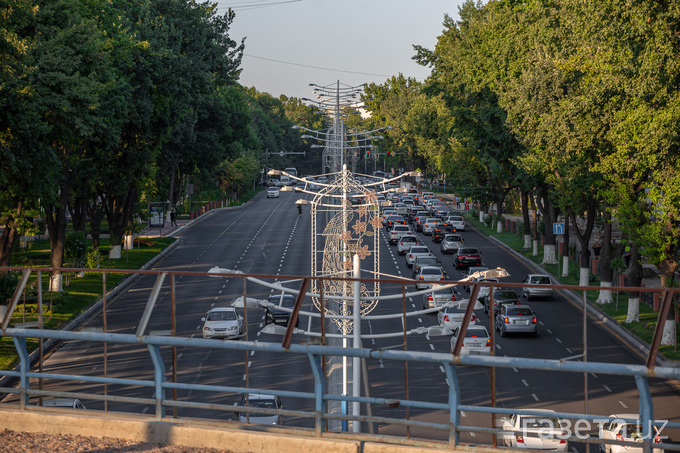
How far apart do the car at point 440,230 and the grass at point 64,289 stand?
2291cm

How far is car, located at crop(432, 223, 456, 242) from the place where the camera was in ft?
226

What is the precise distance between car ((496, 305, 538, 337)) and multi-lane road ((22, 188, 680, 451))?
16.8 inches

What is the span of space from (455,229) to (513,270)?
21304mm

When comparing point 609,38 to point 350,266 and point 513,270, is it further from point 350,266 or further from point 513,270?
point 513,270

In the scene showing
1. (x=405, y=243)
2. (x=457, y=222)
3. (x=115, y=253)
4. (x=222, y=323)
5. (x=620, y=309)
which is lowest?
(x=620, y=309)

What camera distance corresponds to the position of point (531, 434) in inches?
503

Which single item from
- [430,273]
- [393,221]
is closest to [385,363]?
[430,273]

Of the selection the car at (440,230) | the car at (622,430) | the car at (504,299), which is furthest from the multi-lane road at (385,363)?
the car at (440,230)

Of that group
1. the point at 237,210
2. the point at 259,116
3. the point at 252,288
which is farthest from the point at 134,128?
the point at 259,116

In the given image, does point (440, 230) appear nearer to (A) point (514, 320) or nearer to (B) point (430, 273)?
(B) point (430, 273)

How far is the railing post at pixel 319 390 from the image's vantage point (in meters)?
10.1

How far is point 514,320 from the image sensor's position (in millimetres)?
30734

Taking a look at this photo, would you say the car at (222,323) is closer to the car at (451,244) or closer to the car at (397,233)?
the car at (451,244)

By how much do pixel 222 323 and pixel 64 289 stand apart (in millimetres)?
15766
